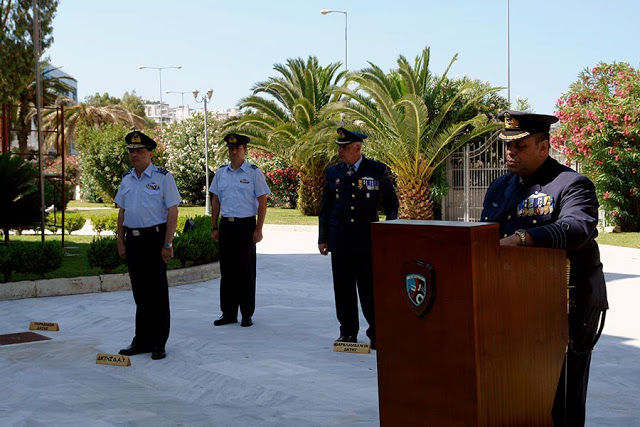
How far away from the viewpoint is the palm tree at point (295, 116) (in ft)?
84.5

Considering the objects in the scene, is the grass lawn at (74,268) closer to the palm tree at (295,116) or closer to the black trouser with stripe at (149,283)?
the black trouser with stripe at (149,283)

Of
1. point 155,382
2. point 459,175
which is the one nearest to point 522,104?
point 459,175

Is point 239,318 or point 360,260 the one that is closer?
point 360,260

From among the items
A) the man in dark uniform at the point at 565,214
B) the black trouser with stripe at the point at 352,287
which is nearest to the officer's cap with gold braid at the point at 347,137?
the black trouser with stripe at the point at 352,287

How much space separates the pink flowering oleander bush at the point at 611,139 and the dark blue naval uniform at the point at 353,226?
49.0 ft

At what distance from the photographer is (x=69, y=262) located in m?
11.8

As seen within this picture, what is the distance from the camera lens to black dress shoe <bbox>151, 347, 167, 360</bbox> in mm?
6020

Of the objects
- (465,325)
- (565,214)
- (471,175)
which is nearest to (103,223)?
(471,175)

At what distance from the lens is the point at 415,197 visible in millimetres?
21750

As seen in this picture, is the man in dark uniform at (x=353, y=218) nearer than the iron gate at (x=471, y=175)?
Yes

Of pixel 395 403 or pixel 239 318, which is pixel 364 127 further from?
pixel 395 403

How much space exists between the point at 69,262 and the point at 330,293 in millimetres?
4679

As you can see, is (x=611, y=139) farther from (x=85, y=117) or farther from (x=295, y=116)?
(x=85, y=117)

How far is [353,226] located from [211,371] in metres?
1.67
